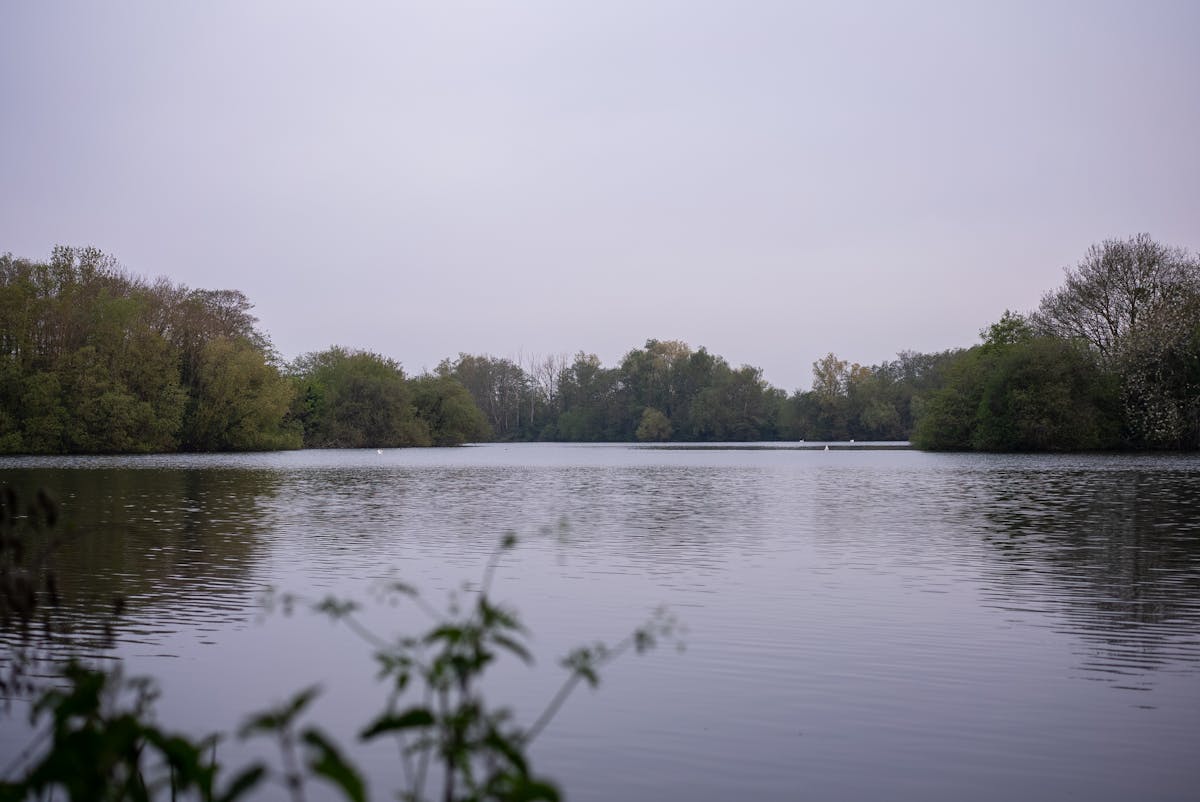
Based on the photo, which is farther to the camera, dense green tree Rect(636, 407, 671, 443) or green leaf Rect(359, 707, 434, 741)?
dense green tree Rect(636, 407, 671, 443)

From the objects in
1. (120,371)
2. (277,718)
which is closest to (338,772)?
(277,718)

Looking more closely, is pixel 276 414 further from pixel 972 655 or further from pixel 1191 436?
pixel 972 655

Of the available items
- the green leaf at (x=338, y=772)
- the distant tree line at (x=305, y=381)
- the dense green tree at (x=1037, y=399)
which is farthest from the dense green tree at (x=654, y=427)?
the green leaf at (x=338, y=772)

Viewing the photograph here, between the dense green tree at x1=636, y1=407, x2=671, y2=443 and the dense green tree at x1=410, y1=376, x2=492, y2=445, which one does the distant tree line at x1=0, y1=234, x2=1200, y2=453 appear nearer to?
the dense green tree at x1=410, y1=376, x2=492, y2=445

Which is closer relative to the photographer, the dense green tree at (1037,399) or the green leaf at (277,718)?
the green leaf at (277,718)

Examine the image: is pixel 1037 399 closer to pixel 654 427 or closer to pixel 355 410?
pixel 355 410

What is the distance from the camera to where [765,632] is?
11023 mm

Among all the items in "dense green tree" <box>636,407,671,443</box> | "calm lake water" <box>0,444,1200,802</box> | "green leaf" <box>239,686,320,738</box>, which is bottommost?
"calm lake water" <box>0,444,1200,802</box>

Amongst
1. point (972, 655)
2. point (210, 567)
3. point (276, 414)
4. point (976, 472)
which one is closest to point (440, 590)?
point (210, 567)

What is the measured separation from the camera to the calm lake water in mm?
6902

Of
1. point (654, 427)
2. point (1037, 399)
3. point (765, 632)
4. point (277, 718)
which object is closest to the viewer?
point (277, 718)

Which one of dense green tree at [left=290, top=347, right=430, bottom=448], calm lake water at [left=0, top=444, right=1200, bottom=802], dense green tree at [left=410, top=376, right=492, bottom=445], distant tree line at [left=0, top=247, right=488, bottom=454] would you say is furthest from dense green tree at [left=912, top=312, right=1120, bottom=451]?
dense green tree at [left=410, top=376, right=492, bottom=445]

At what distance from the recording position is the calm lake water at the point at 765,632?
6902mm

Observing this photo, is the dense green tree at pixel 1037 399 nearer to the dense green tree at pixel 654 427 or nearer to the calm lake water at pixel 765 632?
the calm lake water at pixel 765 632
